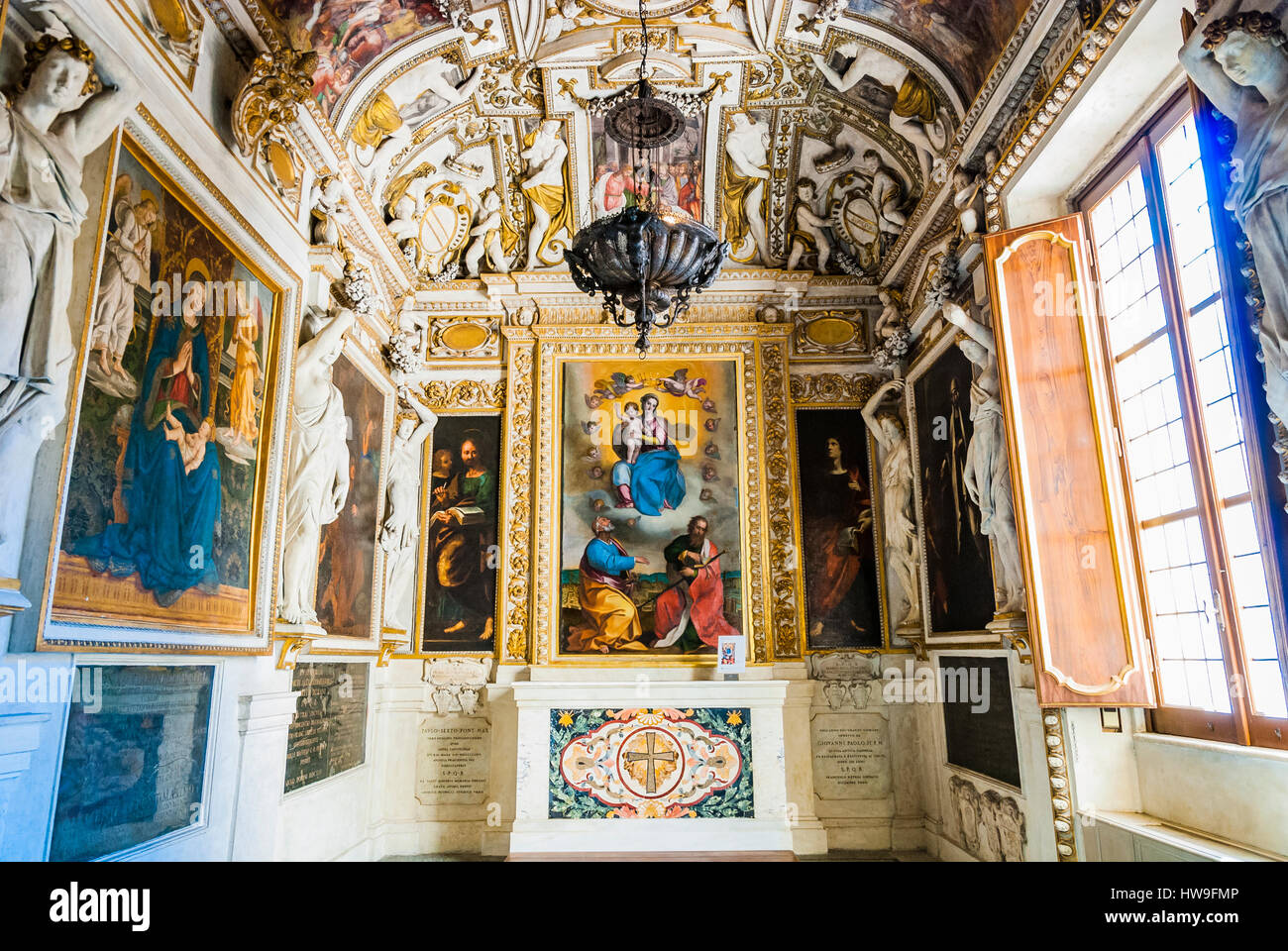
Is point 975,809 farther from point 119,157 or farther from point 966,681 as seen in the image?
point 119,157

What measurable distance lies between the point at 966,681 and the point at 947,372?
286cm

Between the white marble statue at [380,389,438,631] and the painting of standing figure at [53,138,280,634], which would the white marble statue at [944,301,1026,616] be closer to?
the painting of standing figure at [53,138,280,634]

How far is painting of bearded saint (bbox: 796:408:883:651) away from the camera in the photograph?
29.5ft

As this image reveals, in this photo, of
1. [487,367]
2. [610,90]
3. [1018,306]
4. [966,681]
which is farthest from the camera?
[487,367]

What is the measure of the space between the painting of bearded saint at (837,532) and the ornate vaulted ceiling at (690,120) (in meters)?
1.93

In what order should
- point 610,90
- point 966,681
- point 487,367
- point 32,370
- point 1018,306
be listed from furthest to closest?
1. point 487,367
2. point 610,90
3. point 966,681
4. point 1018,306
5. point 32,370

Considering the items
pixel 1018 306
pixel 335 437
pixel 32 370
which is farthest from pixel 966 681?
pixel 32 370

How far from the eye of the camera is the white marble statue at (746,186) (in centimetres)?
898

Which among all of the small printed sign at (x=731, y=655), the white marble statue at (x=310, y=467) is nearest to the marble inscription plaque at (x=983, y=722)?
the small printed sign at (x=731, y=655)

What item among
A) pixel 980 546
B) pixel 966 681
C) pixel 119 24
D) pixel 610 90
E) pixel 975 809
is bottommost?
pixel 975 809

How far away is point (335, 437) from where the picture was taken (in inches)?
264

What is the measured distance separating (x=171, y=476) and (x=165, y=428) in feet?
0.92

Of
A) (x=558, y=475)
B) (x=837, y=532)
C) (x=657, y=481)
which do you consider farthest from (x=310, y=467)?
(x=837, y=532)

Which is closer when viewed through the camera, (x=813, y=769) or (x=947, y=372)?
(x=947, y=372)
